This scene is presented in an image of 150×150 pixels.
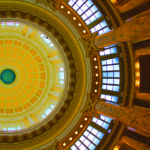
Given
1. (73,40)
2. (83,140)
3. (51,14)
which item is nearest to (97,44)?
(73,40)

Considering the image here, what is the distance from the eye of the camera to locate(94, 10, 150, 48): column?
42.8 ft

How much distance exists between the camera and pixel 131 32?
14461mm

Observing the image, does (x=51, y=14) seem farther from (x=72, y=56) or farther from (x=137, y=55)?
(x=137, y=55)

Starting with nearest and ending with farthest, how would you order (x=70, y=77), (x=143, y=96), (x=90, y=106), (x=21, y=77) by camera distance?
(x=143, y=96), (x=90, y=106), (x=70, y=77), (x=21, y=77)

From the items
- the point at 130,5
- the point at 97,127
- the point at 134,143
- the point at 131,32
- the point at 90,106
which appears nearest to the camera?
the point at 131,32

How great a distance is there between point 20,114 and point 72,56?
1923cm

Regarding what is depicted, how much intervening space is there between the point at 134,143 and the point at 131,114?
5543 millimetres

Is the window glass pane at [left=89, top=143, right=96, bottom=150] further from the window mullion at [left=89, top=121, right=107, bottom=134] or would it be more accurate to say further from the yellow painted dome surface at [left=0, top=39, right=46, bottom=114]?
the yellow painted dome surface at [left=0, top=39, right=46, bottom=114]

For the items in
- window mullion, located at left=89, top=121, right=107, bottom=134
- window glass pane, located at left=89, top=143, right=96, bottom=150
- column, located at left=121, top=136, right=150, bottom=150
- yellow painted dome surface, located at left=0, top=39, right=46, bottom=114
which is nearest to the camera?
column, located at left=121, top=136, right=150, bottom=150

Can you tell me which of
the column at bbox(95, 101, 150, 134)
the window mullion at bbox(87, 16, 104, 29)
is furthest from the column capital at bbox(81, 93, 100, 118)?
the window mullion at bbox(87, 16, 104, 29)

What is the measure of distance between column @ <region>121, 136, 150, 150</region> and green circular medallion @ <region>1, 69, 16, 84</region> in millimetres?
28642

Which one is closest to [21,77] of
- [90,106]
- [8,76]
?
[8,76]

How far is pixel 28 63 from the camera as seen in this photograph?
37250mm

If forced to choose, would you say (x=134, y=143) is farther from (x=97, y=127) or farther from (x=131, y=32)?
(x=131, y=32)
